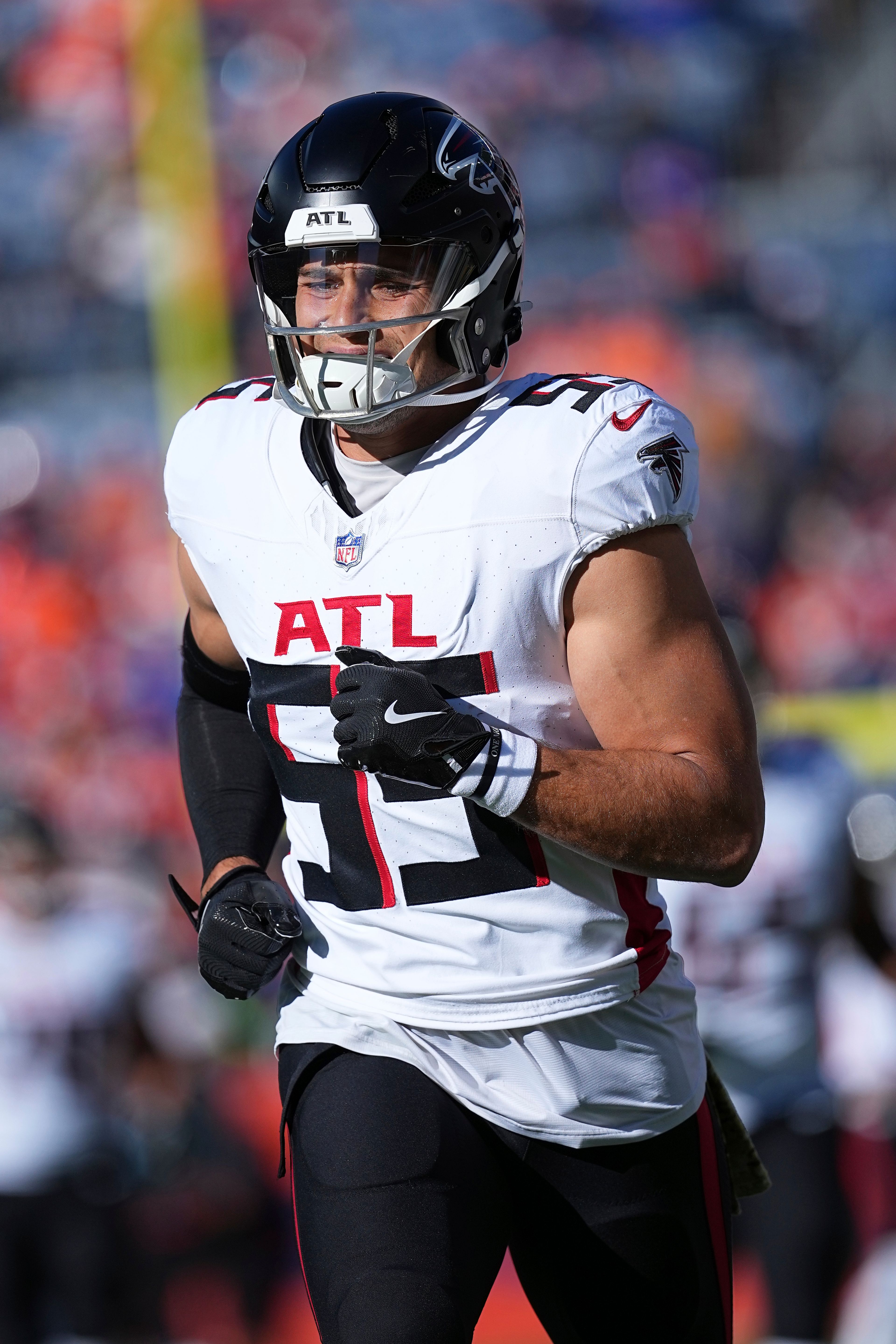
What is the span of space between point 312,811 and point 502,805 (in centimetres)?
34

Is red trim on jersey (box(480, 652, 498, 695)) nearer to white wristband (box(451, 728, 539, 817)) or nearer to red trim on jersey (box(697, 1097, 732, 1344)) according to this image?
white wristband (box(451, 728, 539, 817))

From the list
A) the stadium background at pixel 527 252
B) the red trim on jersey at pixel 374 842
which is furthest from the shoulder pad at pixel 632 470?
the stadium background at pixel 527 252

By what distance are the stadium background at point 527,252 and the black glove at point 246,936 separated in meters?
4.74

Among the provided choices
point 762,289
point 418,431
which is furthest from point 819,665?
point 418,431

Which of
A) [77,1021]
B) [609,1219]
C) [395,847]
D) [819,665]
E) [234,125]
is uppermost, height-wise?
[234,125]

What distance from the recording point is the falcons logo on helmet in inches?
62.1

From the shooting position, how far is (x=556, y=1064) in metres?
1.61

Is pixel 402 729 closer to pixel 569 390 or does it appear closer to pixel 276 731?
pixel 276 731

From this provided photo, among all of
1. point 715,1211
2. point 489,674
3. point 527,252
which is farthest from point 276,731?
point 527,252

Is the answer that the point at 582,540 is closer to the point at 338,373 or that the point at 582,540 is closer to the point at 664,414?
the point at 664,414

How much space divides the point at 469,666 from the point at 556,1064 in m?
0.45

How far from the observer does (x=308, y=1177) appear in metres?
1.61

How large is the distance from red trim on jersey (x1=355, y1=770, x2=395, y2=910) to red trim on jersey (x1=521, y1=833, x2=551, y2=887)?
16 cm

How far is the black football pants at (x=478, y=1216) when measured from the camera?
1507 millimetres
